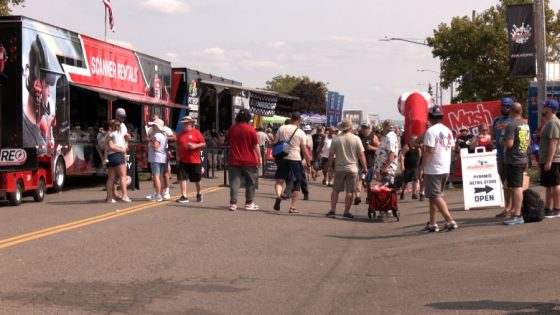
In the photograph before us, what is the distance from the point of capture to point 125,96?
2227 cm

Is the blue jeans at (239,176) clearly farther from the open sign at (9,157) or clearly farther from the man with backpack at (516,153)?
the open sign at (9,157)

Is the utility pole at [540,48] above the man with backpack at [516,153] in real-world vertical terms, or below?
above

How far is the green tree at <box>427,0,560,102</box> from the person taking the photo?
48312 millimetres

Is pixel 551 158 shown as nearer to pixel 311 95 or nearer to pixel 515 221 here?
pixel 515 221

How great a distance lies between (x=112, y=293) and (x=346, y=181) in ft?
23.2

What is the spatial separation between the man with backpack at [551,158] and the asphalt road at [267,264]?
0.56m

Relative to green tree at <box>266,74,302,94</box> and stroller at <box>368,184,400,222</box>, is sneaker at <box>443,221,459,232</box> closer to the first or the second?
stroller at <box>368,184,400,222</box>

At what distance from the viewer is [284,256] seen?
9844 millimetres

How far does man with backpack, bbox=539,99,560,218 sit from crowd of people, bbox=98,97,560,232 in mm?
14

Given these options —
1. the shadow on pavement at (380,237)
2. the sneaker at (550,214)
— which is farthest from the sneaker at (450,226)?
the sneaker at (550,214)

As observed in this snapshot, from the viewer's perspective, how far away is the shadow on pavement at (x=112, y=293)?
7004 mm

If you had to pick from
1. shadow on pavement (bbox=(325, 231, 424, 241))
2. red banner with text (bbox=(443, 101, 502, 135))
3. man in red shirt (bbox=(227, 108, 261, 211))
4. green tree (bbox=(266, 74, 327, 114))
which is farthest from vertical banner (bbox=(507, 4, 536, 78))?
green tree (bbox=(266, 74, 327, 114))

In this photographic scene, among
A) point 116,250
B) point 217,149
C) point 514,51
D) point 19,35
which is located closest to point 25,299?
point 116,250

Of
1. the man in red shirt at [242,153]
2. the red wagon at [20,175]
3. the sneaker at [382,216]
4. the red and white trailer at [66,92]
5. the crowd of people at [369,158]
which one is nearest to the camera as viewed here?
the crowd of people at [369,158]
